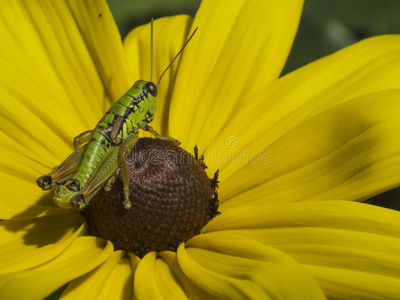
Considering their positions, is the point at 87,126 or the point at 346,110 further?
the point at 87,126

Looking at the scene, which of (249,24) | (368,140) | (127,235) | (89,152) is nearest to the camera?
(368,140)

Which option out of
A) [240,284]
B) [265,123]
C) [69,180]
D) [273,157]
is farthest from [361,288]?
[69,180]

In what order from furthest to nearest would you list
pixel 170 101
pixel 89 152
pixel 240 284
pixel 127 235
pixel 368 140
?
pixel 170 101 < pixel 89 152 < pixel 127 235 < pixel 368 140 < pixel 240 284

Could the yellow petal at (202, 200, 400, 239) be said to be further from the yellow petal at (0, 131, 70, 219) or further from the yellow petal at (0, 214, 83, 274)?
the yellow petal at (0, 131, 70, 219)

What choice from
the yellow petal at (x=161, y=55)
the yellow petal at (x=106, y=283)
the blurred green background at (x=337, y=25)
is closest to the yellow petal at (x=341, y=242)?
the yellow petal at (x=106, y=283)

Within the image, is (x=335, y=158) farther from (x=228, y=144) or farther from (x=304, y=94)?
(x=228, y=144)

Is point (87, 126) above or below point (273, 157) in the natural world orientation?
above

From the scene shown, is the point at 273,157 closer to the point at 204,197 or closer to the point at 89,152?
the point at 204,197

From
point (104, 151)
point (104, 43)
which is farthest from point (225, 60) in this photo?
point (104, 151)
